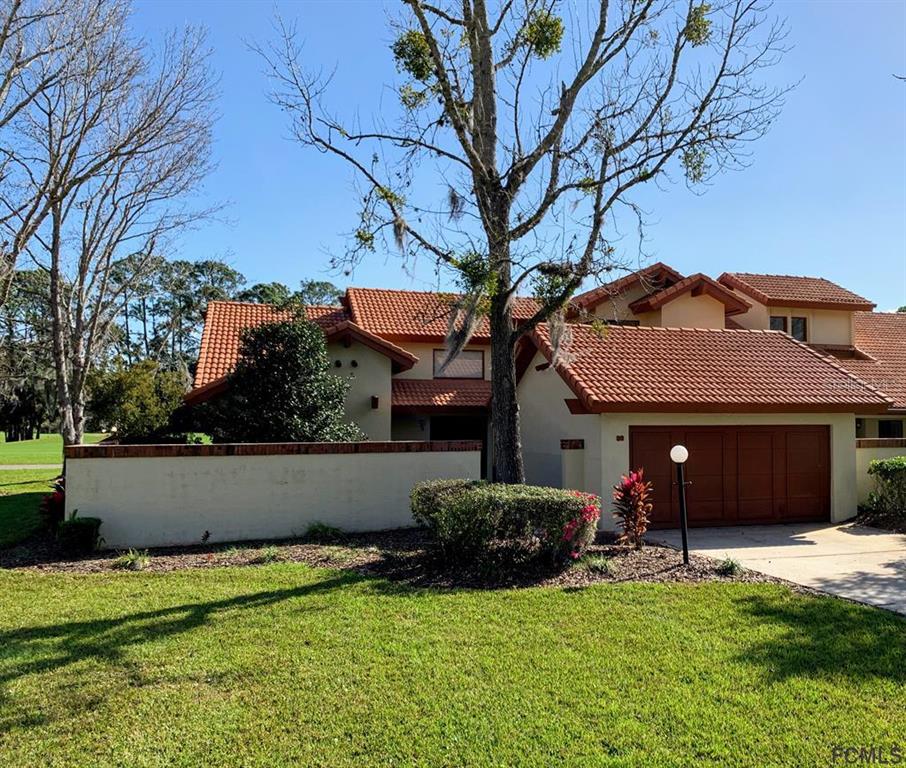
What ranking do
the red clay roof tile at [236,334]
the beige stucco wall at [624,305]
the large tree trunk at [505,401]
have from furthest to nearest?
the beige stucco wall at [624,305], the red clay roof tile at [236,334], the large tree trunk at [505,401]

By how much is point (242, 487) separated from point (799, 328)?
21488 mm

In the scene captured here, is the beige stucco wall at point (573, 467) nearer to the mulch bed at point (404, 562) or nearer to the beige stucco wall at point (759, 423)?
the beige stucco wall at point (759, 423)

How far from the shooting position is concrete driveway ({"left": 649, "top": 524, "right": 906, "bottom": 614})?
817 cm

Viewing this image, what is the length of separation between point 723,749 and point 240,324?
18166 mm

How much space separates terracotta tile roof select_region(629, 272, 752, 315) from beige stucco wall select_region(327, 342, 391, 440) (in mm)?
8653

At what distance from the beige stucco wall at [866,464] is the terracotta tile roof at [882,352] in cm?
631

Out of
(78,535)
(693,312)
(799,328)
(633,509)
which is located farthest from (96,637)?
(799,328)

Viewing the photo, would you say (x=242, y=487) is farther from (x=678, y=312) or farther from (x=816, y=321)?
(x=816, y=321)

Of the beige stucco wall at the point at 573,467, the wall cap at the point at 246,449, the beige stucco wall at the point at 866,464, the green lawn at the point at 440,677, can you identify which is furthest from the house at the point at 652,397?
the green lawn at the point at 440,677

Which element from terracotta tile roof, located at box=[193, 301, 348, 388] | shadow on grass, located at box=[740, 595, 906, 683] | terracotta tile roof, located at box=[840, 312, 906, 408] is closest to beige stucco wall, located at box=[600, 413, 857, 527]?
shadow on grass, located at box=[740, 595, 906, 683]

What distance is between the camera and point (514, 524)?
27.3 feet

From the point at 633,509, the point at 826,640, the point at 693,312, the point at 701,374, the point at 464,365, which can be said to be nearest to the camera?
the point at 826,640

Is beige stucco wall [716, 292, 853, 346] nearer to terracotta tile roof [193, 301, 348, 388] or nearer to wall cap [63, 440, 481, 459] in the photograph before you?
terracotta tile roof [193, 301, 348, 388]

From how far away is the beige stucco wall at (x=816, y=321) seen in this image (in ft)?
75.8
